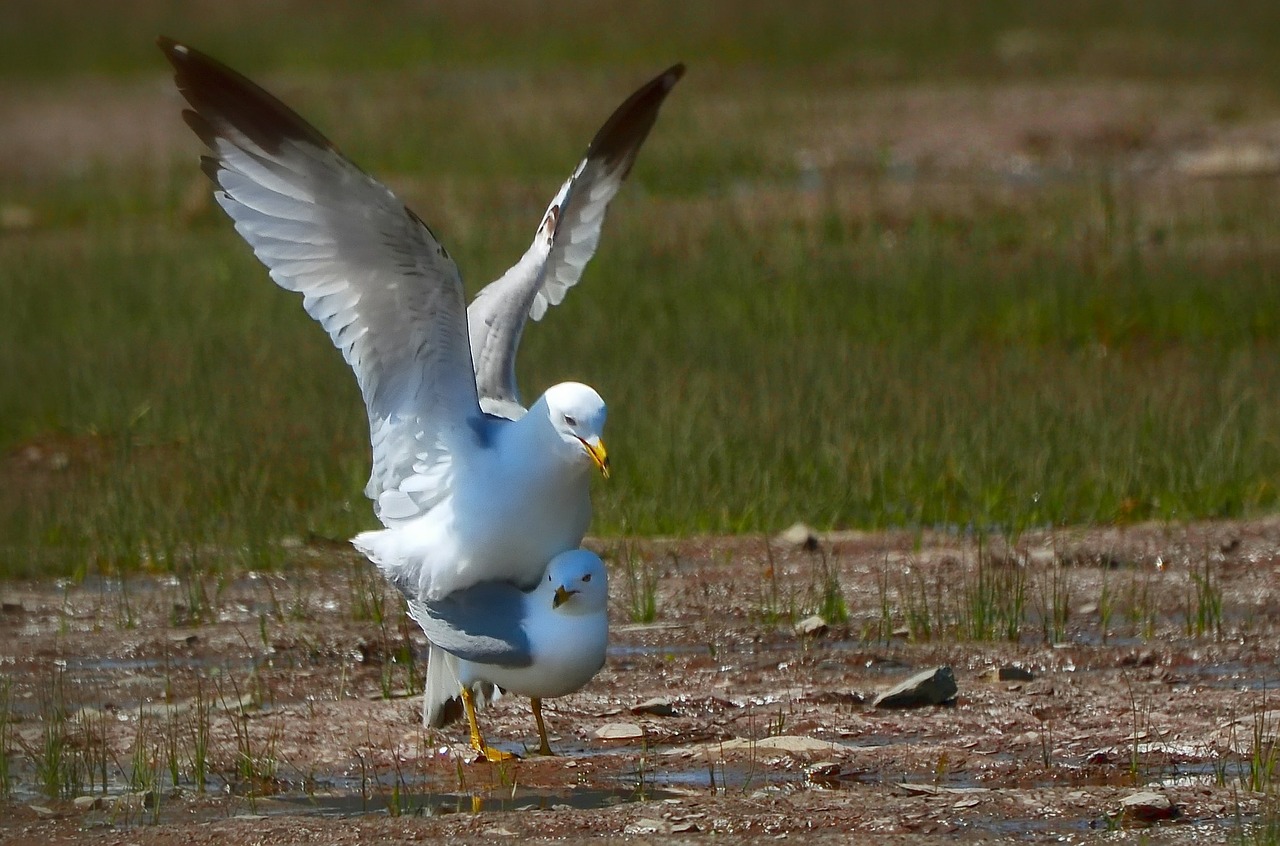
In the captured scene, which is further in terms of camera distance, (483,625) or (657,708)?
(657,708)

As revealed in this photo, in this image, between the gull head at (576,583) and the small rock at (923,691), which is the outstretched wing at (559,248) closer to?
the gull head at (576,583)

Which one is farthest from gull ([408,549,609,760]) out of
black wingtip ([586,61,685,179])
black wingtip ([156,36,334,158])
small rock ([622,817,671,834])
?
black wingtip ([586,61,685,179])

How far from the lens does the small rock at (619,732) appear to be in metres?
6.60

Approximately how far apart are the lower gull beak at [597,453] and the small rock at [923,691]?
1.32 m

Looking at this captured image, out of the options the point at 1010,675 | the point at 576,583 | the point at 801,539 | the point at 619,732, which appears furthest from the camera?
the point at 801,539

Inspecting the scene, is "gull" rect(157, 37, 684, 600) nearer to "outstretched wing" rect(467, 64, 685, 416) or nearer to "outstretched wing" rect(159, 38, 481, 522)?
"outstretched wing" rect(159, 38, 481, 522)

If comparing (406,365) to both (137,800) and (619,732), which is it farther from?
(137,800)

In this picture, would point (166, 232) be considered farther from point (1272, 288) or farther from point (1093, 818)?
point (1093, 818)

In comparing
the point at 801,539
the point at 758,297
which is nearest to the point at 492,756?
the point at 801,539

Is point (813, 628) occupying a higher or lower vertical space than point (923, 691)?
higher

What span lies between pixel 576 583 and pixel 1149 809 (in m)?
1.73

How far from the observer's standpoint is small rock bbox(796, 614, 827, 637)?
770 centimetres

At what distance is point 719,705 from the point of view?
6902 millimetres

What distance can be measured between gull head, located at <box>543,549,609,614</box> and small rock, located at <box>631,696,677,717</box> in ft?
1.91
